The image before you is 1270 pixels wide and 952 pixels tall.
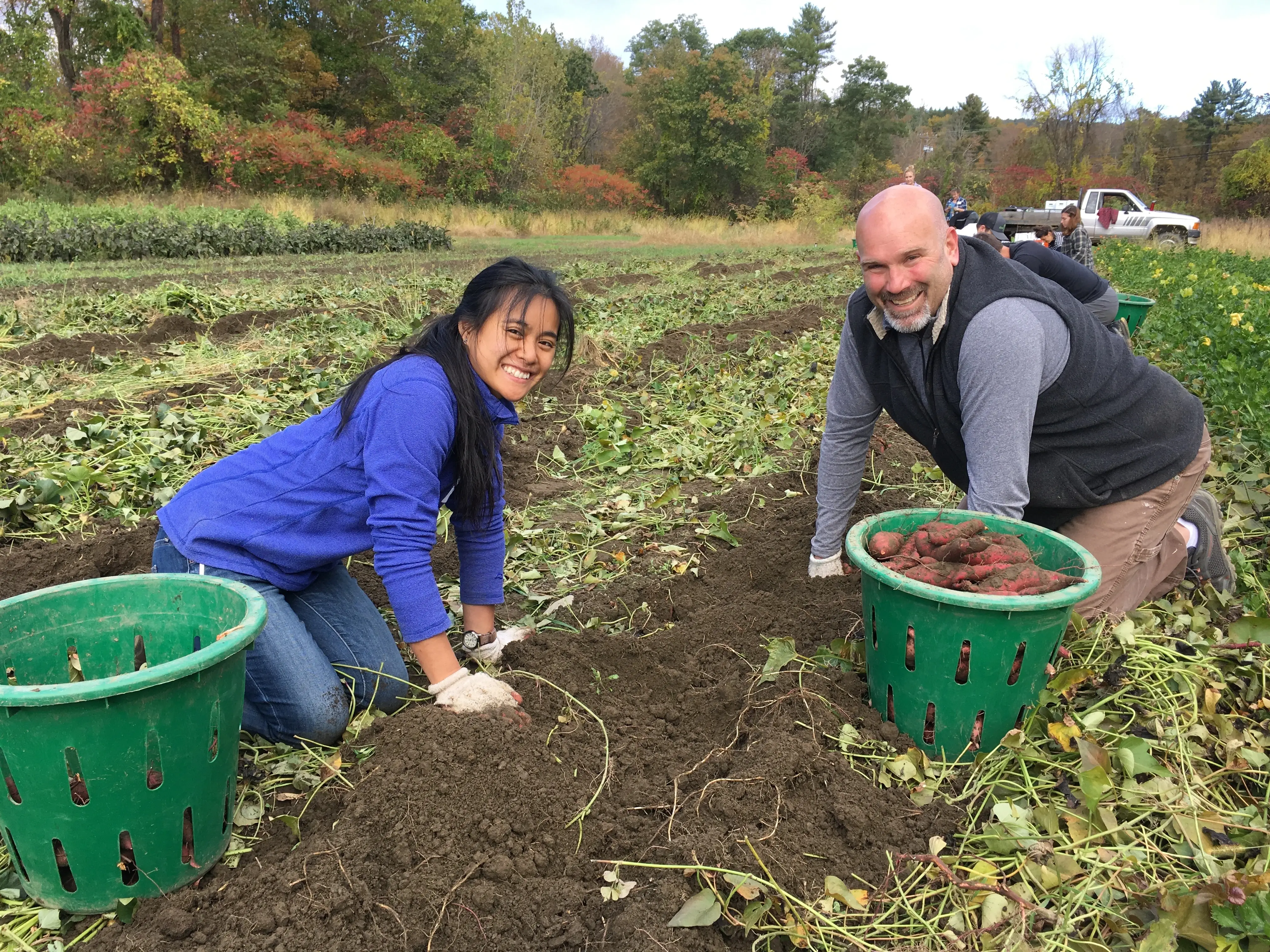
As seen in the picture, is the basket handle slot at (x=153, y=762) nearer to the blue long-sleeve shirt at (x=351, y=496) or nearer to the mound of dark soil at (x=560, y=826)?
the mound of dark soil at (x=560, y=826)

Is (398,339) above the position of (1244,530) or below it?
above

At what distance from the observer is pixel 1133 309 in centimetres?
639

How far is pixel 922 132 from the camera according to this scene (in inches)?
2415

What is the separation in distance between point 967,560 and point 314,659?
70.2 inches

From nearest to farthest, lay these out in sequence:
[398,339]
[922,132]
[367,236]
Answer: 1. [398,339]
2. [367,236]
3. [922,132]

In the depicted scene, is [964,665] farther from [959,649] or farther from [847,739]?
[847,739]

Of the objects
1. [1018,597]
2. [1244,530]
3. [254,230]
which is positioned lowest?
[1244,530]

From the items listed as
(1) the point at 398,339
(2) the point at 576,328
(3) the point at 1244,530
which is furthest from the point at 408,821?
(2) the point at 576,328

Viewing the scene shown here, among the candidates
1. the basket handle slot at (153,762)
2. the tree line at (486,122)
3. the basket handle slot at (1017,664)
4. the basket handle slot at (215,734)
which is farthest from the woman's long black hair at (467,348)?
the tree line at (486,122)

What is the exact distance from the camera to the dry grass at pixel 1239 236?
19.5m

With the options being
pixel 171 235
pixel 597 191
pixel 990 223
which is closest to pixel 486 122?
pixel 597 191

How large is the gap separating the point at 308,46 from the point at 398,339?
32481 mm

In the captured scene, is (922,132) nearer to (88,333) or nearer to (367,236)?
(367,236)

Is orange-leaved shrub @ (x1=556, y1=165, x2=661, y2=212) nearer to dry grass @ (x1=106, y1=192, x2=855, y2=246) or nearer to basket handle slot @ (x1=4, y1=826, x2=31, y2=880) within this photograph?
dry grass @ (x1=106, y1=192, x2=855, y2=246)
